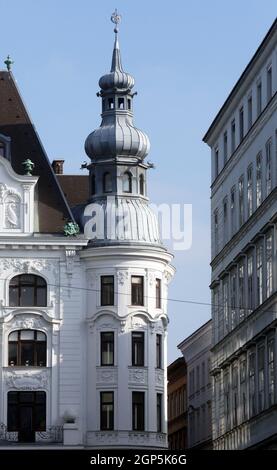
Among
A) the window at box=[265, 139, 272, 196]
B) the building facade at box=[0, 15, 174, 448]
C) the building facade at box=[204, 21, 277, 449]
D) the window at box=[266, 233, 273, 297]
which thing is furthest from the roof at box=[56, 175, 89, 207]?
the window at box=[266, 233, 273, 297]

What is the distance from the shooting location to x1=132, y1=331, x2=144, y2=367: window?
80.9m

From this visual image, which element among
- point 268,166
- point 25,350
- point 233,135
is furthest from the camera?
point 25,350

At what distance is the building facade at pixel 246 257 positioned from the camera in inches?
2191

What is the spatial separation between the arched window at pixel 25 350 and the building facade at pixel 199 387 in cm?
1516

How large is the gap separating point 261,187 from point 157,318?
83.1 ft

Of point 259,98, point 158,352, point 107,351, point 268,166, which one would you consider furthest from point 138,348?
point 268,166

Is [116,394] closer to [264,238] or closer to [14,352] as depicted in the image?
[14,352]

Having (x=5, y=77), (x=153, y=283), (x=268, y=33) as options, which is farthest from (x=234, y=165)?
(x=5, y=77)

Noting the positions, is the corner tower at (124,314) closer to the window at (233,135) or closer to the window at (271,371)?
the window at (233,135)

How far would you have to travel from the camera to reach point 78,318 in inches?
3196

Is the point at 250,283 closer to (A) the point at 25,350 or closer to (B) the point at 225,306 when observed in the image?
(B) the point at 225,306

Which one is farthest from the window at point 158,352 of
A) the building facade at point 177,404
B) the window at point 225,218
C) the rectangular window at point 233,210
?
the building facade at point 177,404

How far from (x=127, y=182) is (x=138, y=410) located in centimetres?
1323

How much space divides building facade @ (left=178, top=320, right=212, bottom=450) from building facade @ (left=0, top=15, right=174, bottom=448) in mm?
11151
